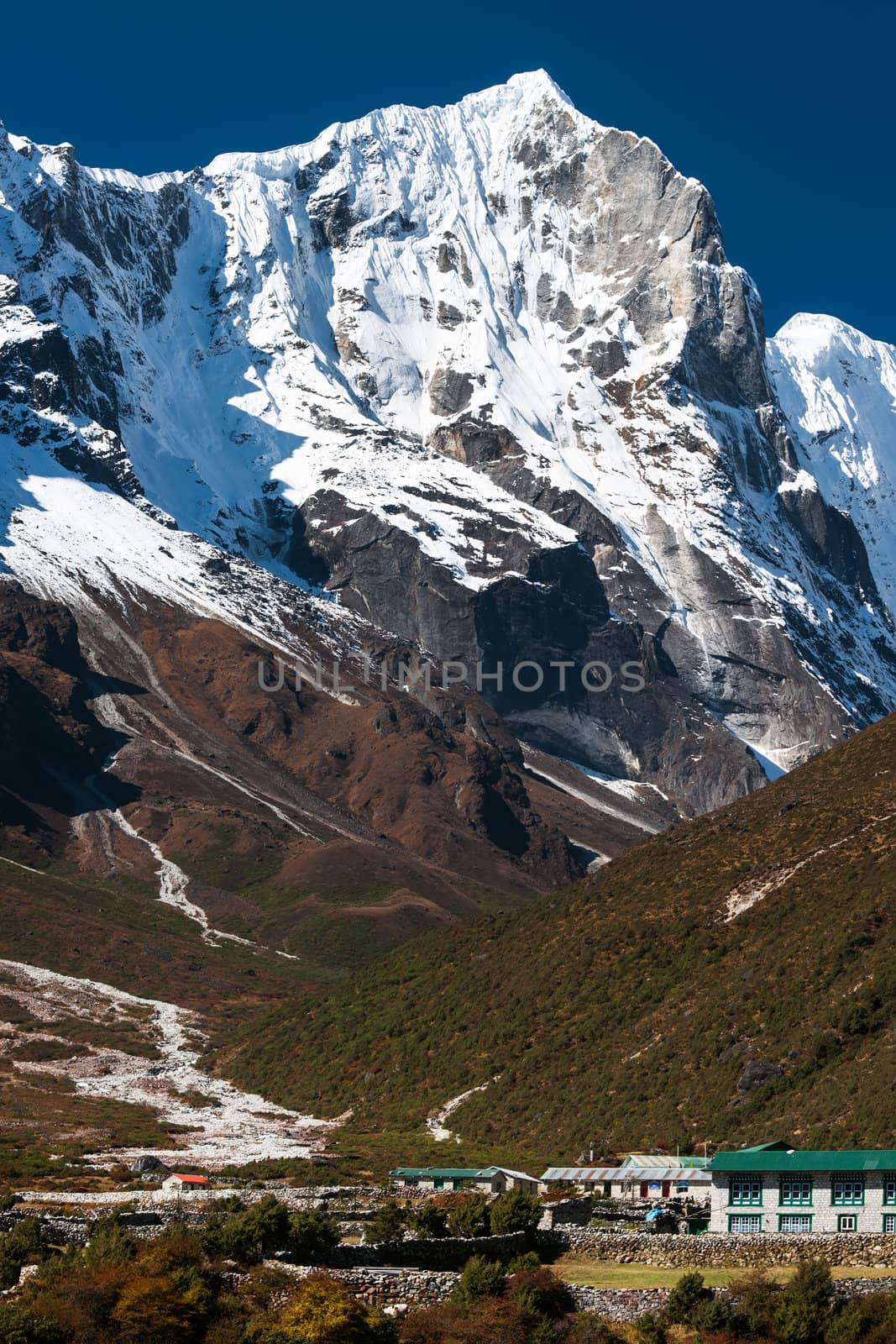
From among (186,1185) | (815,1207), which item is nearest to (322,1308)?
(815,1207)

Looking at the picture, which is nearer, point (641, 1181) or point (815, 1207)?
point (815, 1207)

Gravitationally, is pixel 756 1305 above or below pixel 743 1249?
below

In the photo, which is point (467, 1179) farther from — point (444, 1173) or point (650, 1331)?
point (650, 1331)

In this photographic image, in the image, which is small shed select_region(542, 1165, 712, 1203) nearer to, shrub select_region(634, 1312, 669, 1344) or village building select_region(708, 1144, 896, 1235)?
village building select_region(708, 1144, 896, 1235)

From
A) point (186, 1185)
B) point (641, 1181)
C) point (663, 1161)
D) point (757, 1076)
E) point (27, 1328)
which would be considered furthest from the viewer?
point (757, 1076)

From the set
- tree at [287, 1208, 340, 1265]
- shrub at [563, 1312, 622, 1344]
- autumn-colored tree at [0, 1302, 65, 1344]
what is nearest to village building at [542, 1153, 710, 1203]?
shrub at [563, 1312, 622, 1344]

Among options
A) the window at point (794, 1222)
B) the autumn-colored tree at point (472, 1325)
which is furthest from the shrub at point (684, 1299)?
the window at point (794, 1222)

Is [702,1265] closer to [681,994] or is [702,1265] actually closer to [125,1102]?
[681,994]

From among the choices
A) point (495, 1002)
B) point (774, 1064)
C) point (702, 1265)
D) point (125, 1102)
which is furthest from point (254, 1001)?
point (702, 1265)
